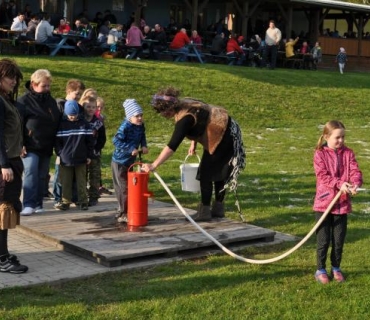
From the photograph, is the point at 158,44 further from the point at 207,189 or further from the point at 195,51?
the point at 207,189

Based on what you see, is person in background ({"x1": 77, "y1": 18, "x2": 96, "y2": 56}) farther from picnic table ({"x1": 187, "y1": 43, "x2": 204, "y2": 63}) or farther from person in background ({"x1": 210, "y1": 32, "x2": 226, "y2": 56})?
person in background ({"x1": 210, "y1": 32, "x2": 226, "y2": 56})

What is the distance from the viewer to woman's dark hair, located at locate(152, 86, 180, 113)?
7148 millimetres

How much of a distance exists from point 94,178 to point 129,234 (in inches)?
75.9

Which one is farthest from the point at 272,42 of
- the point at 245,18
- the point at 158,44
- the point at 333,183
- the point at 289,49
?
the point at 333,183

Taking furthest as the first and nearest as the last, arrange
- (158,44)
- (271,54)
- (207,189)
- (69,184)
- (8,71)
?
1. (271,54)
2. (158,44)
3. (69,184)
4. (207,189)
5. (8,71)

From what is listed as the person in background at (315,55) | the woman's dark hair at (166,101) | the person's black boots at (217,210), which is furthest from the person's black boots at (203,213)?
the person in background at (315,55)

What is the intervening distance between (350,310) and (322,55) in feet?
103

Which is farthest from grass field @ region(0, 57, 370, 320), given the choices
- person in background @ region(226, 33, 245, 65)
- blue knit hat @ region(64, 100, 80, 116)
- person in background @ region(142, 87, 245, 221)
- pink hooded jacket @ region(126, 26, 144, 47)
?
person in background @ region(226, 33, 245, 65)

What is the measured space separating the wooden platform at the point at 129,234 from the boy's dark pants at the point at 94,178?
47 cm

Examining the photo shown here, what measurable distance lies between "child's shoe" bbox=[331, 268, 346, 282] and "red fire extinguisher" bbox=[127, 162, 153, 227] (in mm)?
2148

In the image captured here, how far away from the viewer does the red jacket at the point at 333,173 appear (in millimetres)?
5883

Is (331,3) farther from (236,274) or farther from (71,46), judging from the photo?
(236,274)

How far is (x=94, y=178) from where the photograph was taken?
29.2 feet

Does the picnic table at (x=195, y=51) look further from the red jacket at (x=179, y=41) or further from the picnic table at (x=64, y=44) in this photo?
the picnic table at (x=64, y=44)
